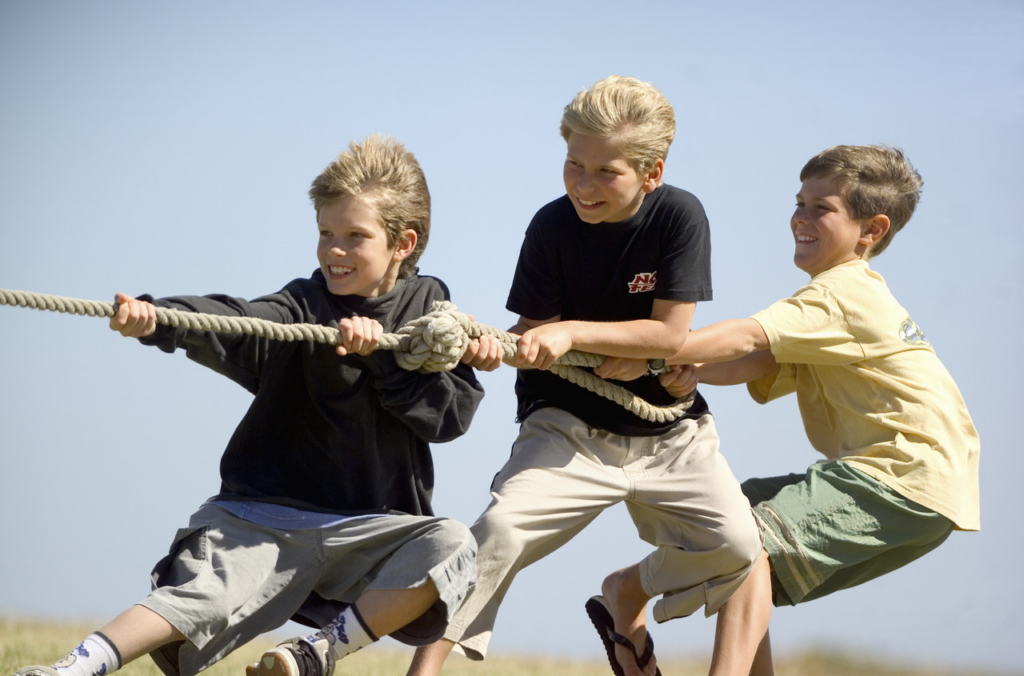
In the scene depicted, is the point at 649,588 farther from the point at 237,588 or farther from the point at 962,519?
the point at 237,588

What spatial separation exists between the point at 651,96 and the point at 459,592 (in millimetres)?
1846

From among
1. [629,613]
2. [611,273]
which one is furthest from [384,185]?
[629,613]

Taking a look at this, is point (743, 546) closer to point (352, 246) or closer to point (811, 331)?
point (811, 331)

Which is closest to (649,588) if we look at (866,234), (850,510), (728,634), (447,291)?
(728,634)

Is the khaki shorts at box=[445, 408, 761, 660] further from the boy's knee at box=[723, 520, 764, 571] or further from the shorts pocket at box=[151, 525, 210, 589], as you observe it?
the shorts pocket at box=[151, 525, 210, 589]

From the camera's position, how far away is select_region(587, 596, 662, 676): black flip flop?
4453 millimetres

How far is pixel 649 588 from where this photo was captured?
423 centimetres

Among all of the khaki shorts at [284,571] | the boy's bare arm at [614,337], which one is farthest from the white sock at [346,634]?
the boy's bare arm at [614,337]

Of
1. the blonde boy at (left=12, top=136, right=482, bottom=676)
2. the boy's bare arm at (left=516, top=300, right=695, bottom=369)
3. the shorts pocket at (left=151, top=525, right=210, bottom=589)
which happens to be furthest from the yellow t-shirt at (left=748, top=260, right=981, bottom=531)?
the shorts pocket at (left=151, top=525, right=210, bottom=589)

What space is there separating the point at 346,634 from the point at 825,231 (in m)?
2.50

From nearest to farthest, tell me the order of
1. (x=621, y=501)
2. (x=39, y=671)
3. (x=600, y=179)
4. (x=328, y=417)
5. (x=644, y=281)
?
(x=39, y=671)
(x=328, y=417)
(x=600, y=179)
(x=644, y=281)
(x=621, y=501)

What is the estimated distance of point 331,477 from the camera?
12.0 feet

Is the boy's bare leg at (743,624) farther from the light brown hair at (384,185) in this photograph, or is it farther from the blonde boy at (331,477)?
the light brown hair at (384,185)

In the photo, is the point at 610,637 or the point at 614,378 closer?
the point at 614,378
